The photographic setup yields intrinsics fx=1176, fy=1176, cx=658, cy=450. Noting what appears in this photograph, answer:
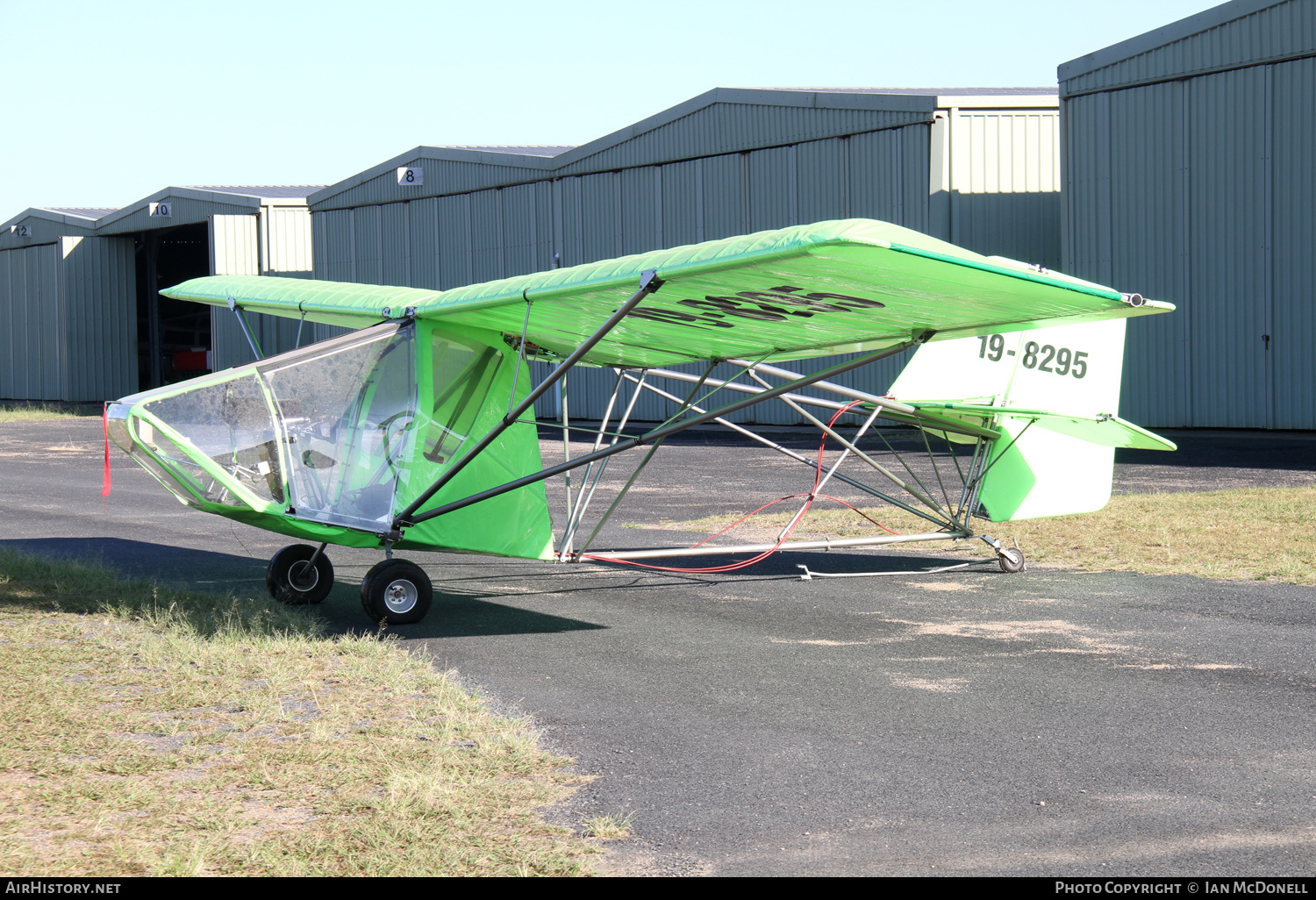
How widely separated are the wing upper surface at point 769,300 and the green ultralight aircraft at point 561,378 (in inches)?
0.8

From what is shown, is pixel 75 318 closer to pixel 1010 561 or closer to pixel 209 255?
pixel 209 255

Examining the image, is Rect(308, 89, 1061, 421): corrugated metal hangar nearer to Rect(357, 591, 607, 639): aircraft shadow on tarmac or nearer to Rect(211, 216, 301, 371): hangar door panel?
Rect(211, 216, 301, 371): hangar door panel

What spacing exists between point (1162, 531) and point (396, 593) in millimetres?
7785

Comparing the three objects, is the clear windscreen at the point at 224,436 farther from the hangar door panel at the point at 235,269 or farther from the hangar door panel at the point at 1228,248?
the hangar door panel at the point at 235,269

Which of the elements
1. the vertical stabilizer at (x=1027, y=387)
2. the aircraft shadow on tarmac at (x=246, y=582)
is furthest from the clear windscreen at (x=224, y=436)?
the vertical stabilizer at (x=1027, y=387)

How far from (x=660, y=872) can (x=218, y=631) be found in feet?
14.3

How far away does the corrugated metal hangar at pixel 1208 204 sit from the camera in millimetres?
19797

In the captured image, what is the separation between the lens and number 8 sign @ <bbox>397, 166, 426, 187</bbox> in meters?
33.5

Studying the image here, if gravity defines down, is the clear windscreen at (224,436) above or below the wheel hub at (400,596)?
above

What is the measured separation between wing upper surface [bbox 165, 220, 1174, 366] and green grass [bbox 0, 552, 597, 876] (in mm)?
2439

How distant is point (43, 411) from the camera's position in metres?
38.6

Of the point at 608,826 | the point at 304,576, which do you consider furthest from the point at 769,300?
the point at 304,576
